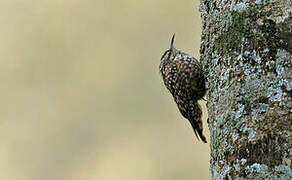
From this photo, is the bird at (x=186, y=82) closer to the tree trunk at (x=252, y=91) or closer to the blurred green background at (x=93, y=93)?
the tree trunk at (x=252, y=91)

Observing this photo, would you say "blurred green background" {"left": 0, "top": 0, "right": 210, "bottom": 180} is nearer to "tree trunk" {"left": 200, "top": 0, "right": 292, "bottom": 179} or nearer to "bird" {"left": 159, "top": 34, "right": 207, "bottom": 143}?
"bird" {"left": 159, "top": 34, "right": 207, "bottom": 143}

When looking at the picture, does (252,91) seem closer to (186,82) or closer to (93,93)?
(186,82)

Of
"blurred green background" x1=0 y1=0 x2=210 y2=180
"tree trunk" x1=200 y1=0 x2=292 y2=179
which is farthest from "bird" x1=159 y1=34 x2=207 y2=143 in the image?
"blurred green background" x1=0 y1=0 x2=210 y2=180

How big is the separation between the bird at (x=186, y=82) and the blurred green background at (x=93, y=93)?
452 centimetres

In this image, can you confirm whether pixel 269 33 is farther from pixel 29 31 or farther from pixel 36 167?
pixel 29 31

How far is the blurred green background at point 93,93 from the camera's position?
1178cm

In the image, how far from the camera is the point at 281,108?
384 cm

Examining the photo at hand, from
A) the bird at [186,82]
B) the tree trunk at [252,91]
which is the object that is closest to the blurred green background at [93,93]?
the bird at [186,82]

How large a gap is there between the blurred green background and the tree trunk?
6.41 meters

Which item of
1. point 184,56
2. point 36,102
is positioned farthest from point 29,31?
point 184,56

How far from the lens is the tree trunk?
12.5 feet

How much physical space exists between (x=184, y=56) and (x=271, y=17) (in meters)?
2.00

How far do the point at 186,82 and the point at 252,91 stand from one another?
1.84 meters

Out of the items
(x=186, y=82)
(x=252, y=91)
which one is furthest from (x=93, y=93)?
(x=252, y=91)
